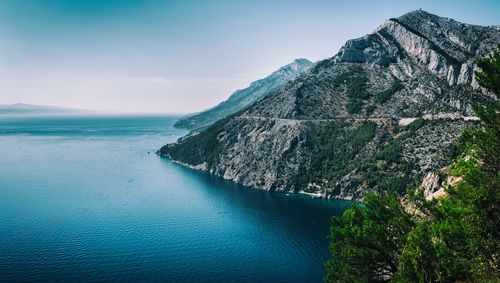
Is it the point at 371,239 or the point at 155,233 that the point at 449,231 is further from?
the point at 155,233

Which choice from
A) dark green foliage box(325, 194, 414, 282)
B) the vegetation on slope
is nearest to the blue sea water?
dark green foliage box(325, 194, 414, 282)

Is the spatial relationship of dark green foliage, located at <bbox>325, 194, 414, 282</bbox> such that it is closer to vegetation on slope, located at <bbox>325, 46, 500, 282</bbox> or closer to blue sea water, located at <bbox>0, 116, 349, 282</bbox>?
vegetation on slope, located at <bbox>325, 46, 500, 282</bbox>

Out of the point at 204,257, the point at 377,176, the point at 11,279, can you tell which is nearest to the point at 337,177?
the point at 377,176

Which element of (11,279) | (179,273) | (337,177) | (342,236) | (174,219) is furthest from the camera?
(337,177)

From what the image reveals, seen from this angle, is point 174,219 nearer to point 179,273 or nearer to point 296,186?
point 179,273

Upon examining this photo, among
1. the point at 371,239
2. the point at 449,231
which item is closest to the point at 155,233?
the point at 371,239

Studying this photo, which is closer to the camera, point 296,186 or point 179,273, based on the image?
point 179,273

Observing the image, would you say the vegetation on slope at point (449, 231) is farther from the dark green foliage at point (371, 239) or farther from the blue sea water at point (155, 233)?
the blue sea water at point (155, 233)
